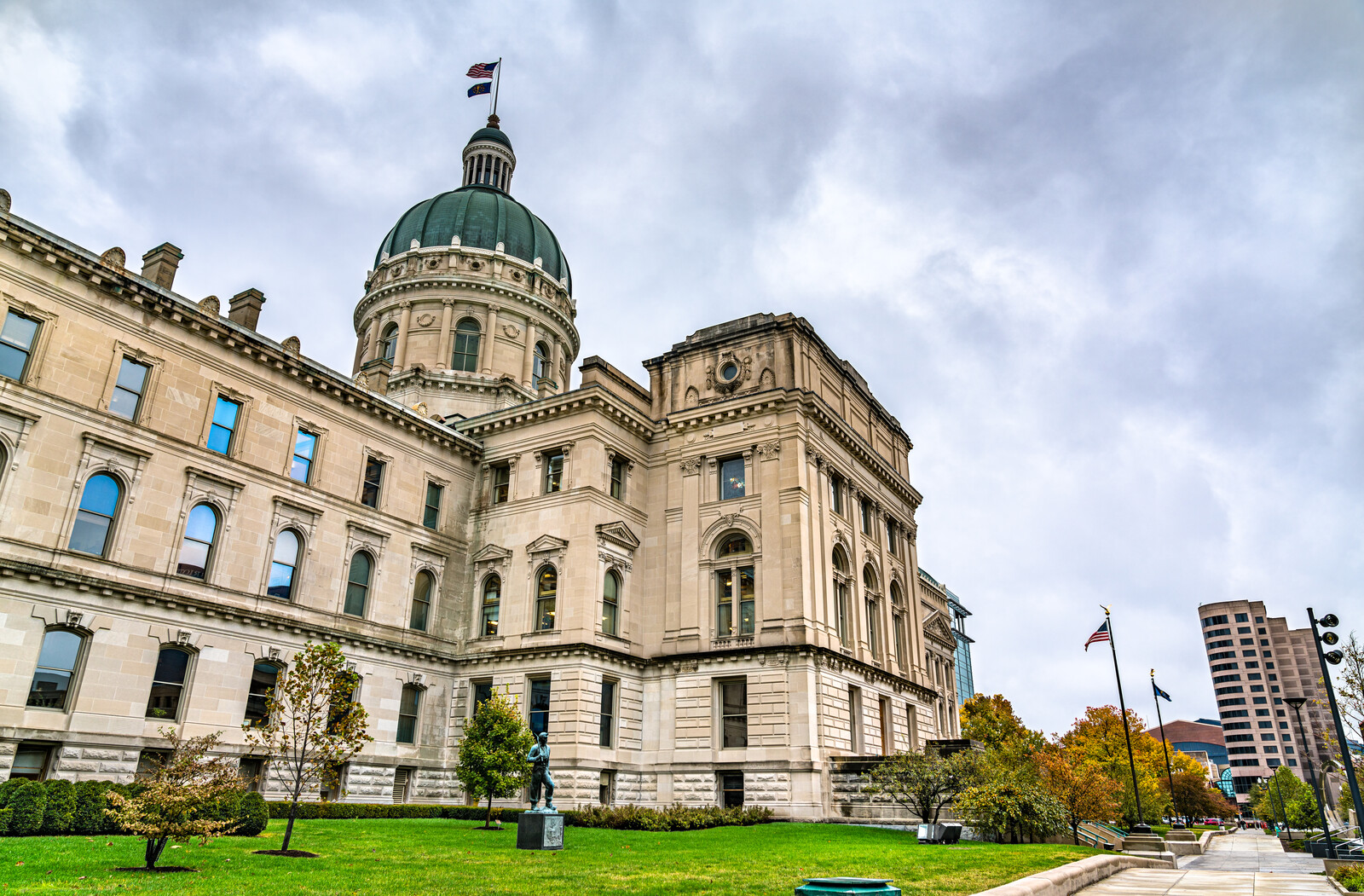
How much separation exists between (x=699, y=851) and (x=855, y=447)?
26837 mm

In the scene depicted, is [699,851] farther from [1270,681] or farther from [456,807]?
[1270,681]

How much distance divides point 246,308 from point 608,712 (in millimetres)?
23056

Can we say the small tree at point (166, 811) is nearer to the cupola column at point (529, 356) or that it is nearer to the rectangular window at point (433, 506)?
the rectangular window at point (433, 506)

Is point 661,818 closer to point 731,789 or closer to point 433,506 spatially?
point 731,789

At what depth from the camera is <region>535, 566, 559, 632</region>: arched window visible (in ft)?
125

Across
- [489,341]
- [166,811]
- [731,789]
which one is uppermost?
[489,341]

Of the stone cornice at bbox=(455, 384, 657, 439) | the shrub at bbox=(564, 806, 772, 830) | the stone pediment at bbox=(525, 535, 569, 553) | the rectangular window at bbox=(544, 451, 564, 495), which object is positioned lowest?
the shrub at bbox=(564, 806, 772, 830)

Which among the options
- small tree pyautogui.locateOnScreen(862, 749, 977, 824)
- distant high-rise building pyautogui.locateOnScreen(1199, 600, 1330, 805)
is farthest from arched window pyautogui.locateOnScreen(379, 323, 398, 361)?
distant high-rise building pyautogui.locateOnScreen(1199, 600, 1330, 805)

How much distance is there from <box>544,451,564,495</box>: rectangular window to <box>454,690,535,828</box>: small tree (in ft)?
40.8

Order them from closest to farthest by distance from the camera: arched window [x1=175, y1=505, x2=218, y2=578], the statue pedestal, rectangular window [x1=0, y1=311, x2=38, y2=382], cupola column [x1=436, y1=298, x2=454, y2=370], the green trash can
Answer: the green trash can < the statue pedestal < rectangular window [x1=0, y1=311, x2=38, y2=382] < arched window [x1=175, y1=505, x2=218, y2=578] < cupola column [x1=436, y1=298, x2=454, y2=370]

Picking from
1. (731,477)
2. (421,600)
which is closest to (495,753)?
(421,600)

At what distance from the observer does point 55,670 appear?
26703 mm

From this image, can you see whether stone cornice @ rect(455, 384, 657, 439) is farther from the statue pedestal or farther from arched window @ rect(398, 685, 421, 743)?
the statue pedestal

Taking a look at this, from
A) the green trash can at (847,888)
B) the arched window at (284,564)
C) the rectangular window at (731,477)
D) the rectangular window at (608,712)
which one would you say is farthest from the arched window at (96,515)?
the green trash can at (847,888)
